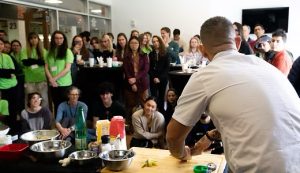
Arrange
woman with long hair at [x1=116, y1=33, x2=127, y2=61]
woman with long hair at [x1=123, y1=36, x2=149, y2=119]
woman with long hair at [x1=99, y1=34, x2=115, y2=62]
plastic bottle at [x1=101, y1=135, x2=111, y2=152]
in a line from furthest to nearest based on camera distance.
Result: woman with long hair at [x1=99, y1=34, x2=115, y2=62] → woman with long hair at [x1=116, y1=33, x2=127, y2=61] → woman with long hair at [x1=123, y1=36, x2=149, y2=119] → plastic bottle at [x1=101, y1=135, x2=111, y2=152]

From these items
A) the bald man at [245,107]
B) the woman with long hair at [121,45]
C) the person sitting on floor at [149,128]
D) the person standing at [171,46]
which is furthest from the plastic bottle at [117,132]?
the person standing at [171,46]

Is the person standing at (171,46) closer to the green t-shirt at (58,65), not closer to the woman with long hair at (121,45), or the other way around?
the woman with long hair at (121,45)

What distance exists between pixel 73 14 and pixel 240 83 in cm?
609

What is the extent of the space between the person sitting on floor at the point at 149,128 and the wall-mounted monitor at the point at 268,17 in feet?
16.0

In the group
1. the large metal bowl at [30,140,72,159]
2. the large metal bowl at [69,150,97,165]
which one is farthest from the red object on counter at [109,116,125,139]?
the large metal bowl at [30,140,72,159]

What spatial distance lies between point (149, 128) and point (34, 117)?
1.18m

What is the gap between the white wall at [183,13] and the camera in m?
7.03

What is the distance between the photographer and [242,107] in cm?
106

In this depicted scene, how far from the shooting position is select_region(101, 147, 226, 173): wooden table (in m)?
1.67

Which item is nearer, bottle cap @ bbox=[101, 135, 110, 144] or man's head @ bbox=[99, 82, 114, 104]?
bottle cap @ bbox=[101, 135, 110, 144]

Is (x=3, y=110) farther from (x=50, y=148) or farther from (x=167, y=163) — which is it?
(x=167, y=163)

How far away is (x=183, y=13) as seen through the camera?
7516 millimetres

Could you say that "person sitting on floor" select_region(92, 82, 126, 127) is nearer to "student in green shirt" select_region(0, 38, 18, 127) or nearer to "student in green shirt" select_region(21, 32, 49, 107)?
"student in green shirt" select_region(21, 32, 49, 107)

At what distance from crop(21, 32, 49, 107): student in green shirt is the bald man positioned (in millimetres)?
3384
